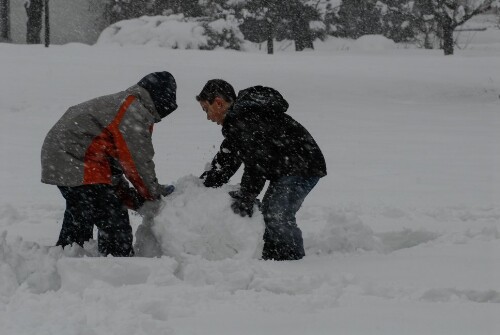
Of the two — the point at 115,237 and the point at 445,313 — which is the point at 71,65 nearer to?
the point at 115,237

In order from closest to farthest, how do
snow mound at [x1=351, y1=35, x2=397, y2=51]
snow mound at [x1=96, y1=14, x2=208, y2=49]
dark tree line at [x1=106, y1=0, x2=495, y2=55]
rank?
snow mound at [x1=96, y1=14, x2=208, y2=49] → dark tree line at [x1=106, y1=0, x2=495, y2=55] → snow mound at [x1=351, y1=35, x2=397, y2=51]

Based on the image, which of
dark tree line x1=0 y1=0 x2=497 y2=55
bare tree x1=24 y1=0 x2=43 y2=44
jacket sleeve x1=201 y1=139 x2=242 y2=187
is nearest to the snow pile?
dark tree line x1=0 y1=0 x2=497 y2=55

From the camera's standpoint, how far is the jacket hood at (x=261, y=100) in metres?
4.92

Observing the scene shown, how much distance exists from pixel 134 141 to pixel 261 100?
0.86 metres

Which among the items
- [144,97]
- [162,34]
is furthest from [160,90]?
[162,34]

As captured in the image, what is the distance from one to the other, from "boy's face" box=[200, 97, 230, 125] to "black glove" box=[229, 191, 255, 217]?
515 mm

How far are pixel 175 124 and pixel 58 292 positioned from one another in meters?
9.57

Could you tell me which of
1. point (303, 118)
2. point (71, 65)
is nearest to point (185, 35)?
point (71, 65)

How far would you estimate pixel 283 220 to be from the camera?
508 centimetres

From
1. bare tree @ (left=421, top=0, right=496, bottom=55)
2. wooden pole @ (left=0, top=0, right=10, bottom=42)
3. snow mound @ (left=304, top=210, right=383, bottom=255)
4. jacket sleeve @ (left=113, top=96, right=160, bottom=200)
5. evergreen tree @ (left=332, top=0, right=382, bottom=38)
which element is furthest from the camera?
evergreen tree @ (left=332, top=0, right=382, bottom=38)

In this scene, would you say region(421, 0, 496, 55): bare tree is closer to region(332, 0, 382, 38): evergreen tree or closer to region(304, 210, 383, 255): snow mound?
region(332, 0, 382, 38): evergreen tree

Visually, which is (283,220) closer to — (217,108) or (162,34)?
(217,108)

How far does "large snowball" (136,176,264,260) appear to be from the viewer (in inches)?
190

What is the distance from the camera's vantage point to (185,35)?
79.4 feet
